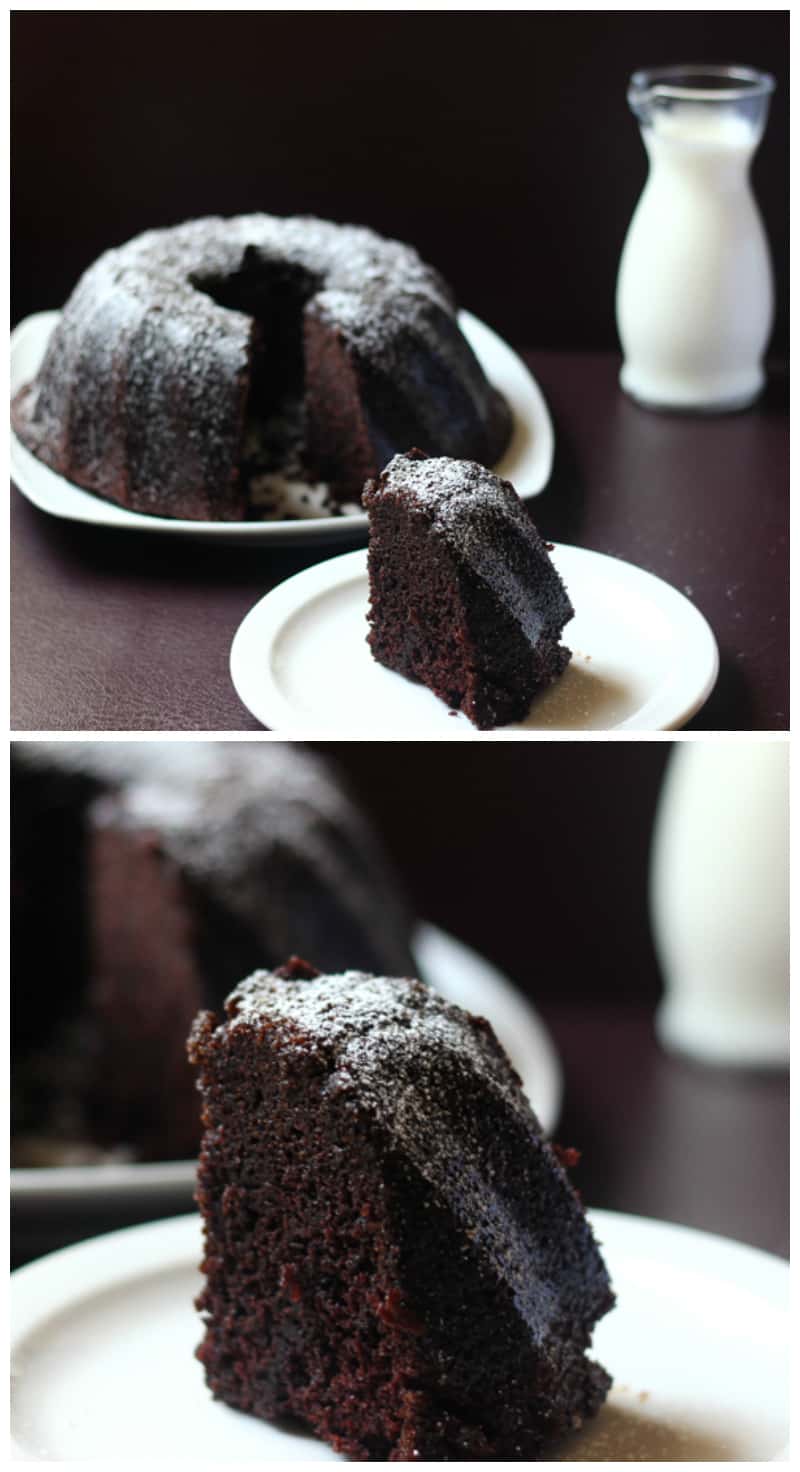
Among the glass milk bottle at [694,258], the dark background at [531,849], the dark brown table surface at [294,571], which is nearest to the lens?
the dark brown table surface at [294,571]

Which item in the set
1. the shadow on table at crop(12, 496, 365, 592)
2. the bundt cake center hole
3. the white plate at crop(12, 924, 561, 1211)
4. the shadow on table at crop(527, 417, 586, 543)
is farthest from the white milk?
the white plate at crop(12, 924, 561, 1211)

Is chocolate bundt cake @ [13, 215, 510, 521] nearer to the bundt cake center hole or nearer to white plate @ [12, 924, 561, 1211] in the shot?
the bundt cake center hole

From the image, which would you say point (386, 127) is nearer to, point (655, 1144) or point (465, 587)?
point (465, 587)

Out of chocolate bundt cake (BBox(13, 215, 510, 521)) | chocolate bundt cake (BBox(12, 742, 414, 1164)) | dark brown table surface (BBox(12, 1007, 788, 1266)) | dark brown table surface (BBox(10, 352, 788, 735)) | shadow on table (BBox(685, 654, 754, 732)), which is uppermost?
chocolate bundt cake (BBox(13, 215, 510, 521))

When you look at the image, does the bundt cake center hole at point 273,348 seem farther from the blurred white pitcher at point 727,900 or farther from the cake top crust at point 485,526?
the blurred white pitcher at point 727,900

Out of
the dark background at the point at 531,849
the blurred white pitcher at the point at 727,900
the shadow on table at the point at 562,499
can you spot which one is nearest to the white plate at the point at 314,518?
the shadow on table at the point at 562,499
